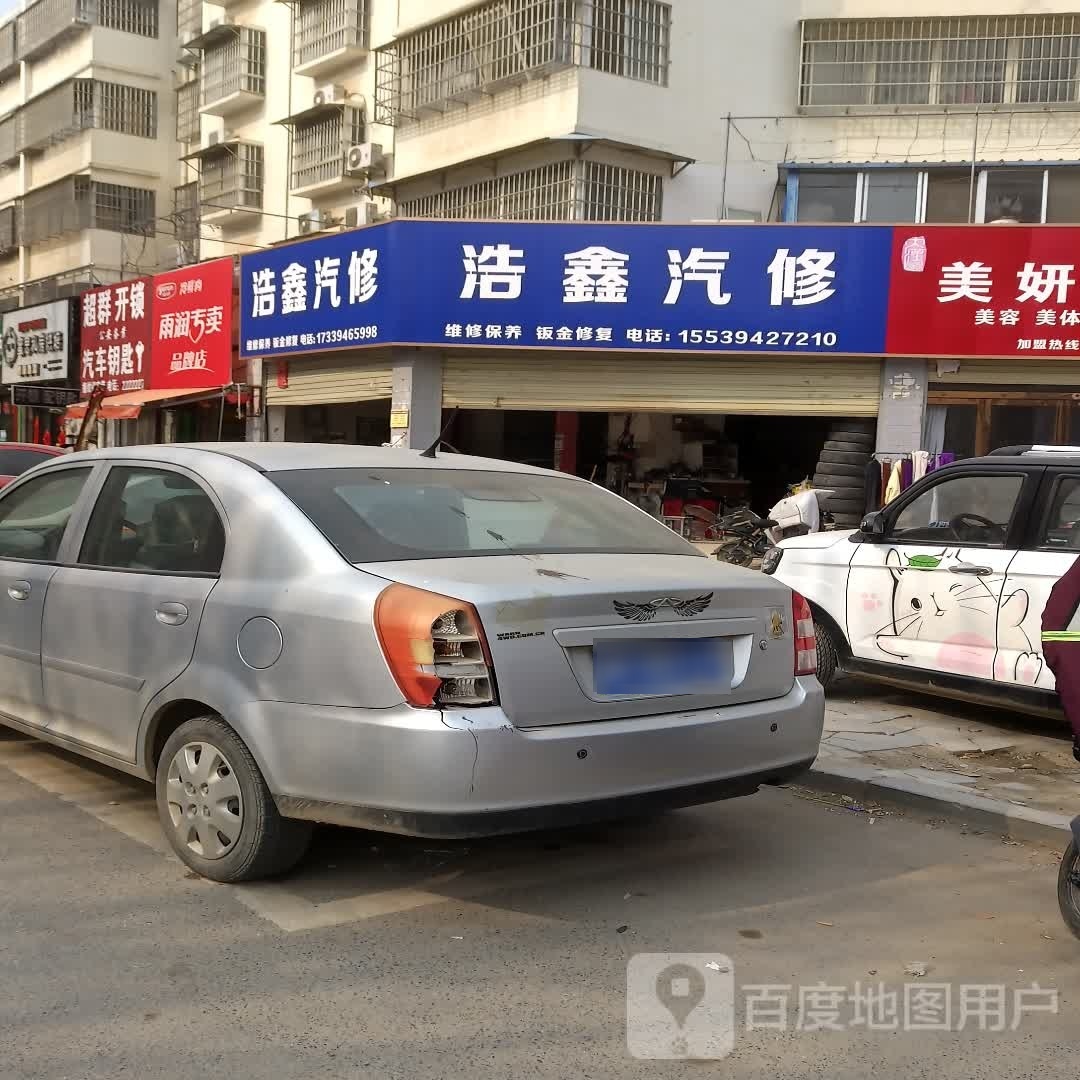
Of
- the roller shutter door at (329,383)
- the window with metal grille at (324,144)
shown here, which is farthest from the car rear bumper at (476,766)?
the window with metal grille at (324,144)

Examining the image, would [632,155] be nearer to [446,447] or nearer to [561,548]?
[446,447]

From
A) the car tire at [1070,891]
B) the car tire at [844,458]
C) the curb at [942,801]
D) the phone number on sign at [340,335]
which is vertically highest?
the phone number on sign at [340,335]

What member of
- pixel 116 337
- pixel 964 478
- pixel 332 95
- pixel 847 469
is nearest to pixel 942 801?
pixel 964 478

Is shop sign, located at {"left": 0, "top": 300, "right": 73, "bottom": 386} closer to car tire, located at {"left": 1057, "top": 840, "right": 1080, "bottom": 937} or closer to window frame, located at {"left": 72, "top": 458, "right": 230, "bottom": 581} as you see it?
window frame, located at {"left": 72, "top": 458, "right": 230, "bottom": 581}

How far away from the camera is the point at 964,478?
261 inches

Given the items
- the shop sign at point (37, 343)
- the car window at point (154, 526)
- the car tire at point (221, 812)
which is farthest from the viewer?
the shop sign at point (37, 343)

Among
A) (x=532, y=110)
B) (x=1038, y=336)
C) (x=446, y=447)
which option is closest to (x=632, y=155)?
(x=532, y=110)

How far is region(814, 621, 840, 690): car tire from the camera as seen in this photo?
710 centimetres

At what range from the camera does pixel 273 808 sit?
3.68 meters

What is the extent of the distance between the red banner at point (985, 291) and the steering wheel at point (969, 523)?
8028 millimetres

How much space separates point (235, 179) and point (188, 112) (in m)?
4.37

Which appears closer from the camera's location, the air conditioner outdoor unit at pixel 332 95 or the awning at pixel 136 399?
the awning at pixel 136 399

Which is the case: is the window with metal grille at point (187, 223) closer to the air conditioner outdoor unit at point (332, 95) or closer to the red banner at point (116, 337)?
the red banner at point (116, 337)

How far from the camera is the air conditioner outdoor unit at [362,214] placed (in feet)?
63.7
